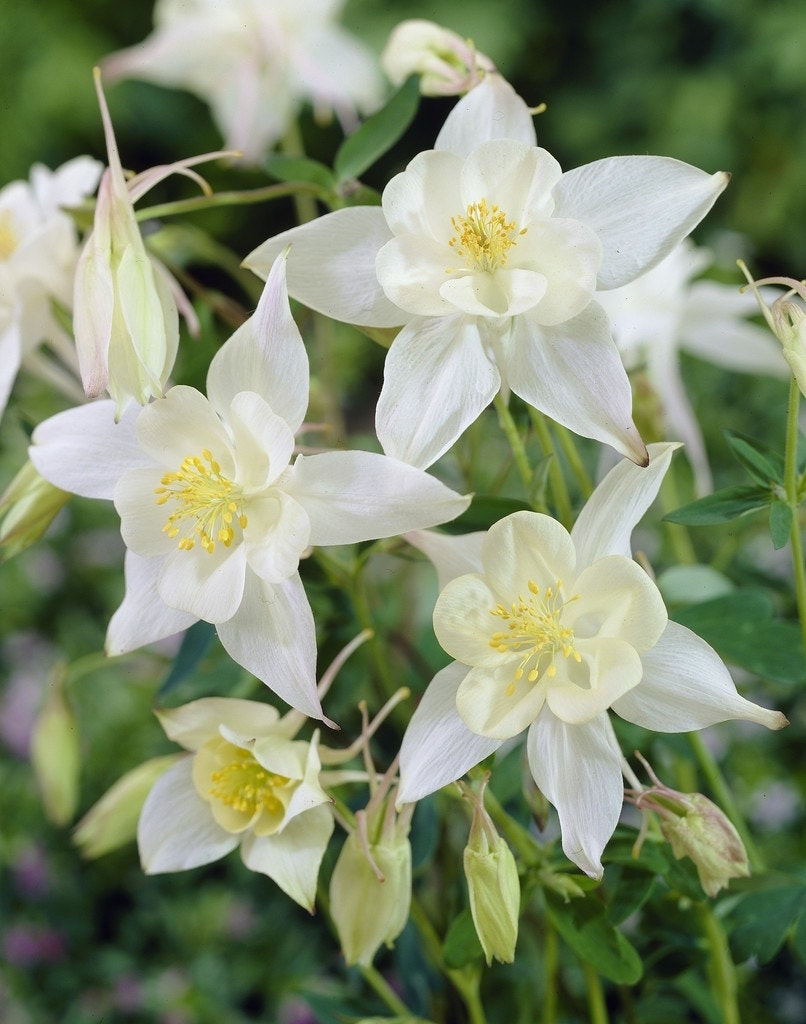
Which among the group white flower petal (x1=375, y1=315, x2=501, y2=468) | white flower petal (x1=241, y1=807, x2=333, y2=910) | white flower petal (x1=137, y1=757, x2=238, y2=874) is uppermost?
white flower petal (x1=375, y1=315, x2=501, y2=468)

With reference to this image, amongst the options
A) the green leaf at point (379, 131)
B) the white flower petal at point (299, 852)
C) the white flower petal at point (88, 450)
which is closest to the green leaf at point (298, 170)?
the green leaf at point (379, 131)

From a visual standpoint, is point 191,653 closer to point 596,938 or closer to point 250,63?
point 596,938

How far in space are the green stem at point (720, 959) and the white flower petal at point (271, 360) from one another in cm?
22

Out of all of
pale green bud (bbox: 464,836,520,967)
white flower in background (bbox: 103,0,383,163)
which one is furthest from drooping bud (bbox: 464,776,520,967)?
white flower in background (bbox: 103,0,383,163)

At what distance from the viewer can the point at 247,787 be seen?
1.16ft

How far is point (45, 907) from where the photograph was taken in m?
0.74

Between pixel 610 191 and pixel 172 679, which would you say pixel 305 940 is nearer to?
pixel 172 679

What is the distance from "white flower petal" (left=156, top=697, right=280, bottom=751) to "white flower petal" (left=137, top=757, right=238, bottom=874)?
2cm

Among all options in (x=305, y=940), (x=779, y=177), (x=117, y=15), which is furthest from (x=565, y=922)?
(x=117, y=15)

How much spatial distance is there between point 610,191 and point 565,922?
0.72 ft

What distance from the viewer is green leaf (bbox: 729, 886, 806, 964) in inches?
14.3

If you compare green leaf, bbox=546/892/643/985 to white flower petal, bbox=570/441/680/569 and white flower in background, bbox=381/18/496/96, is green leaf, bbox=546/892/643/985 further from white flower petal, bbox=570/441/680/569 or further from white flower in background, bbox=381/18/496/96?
white flower in background, bbox=381/18/496/96

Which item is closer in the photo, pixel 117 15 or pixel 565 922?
pixel 565 922

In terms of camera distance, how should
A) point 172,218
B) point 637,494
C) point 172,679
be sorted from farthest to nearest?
point 172,218, point 172,679, point 637,494
